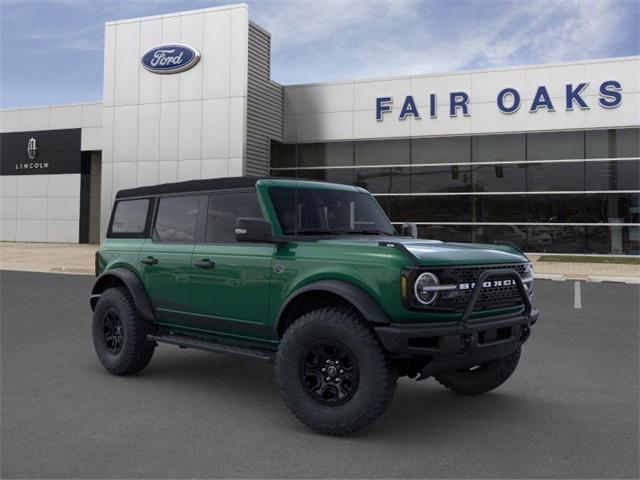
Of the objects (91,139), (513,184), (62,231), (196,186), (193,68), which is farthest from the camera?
(62,231)

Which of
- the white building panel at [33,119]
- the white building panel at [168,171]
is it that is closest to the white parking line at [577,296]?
the white building panel at [168,171]

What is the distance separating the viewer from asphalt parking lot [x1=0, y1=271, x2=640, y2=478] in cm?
367

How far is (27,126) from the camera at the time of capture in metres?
33.4

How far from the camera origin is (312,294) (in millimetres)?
4559

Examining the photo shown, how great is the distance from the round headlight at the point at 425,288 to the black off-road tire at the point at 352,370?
426mm

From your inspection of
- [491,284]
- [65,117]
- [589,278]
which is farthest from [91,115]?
[491,284]

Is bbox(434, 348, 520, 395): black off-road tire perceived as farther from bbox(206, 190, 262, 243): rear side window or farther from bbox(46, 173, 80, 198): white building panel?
bbox(46, 173, 80, 198): white building panel

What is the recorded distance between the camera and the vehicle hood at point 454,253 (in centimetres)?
409

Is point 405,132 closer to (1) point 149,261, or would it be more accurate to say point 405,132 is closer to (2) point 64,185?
(2) point 64,185

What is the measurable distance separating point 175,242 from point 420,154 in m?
20.0

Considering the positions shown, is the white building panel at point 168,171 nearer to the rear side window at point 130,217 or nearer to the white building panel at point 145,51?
the white building panel at point 145,51

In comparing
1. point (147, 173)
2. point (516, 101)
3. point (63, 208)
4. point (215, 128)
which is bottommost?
point (63, 208)

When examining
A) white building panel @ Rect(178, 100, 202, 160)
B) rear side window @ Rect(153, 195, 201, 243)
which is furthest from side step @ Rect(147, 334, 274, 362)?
white building panel @ Rect(178, 100, 202, 160)

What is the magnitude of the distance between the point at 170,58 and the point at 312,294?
2210cm
